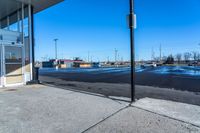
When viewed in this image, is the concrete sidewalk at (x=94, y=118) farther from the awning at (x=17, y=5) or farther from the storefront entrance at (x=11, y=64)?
the awning at (x=17, y=5)

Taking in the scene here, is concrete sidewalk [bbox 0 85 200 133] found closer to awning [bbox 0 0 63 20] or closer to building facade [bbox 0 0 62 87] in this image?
building facade [bbox 0 0 62 87]

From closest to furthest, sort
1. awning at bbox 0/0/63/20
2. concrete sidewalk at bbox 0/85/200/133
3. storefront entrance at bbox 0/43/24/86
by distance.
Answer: concrete sidewalk at bbox 0/85/200/133
storefront entrance at bbox 0/43/24/86
awning at bbox 0/0/63/20

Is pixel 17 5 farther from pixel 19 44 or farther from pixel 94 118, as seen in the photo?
pixel 94 118

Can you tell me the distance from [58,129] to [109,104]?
2.39 m

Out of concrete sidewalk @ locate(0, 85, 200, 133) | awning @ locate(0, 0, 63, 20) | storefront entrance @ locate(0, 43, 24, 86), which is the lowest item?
concrete sidewalk @ locate(0, 85, 200, 133)

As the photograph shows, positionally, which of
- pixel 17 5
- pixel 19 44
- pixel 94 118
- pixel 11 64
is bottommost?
pixel 94 118

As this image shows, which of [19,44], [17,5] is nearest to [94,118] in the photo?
[19,44]

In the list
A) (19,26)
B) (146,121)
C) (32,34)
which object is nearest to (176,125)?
(146,121)

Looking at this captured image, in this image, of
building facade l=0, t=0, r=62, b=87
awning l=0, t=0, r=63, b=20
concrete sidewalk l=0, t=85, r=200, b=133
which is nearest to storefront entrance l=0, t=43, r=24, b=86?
building facade l=0, t=0, r=62, b=87

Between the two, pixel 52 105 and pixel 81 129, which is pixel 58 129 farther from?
pixel 52 105

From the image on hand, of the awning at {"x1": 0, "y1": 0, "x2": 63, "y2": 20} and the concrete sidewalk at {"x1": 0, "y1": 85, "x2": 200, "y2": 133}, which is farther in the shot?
the awning at {"x1": 0, "y1": 0, "x2": 63, "y2": 20}

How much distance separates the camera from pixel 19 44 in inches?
410

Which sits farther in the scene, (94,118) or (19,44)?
(19,44)

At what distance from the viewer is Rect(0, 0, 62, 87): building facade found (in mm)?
9648
